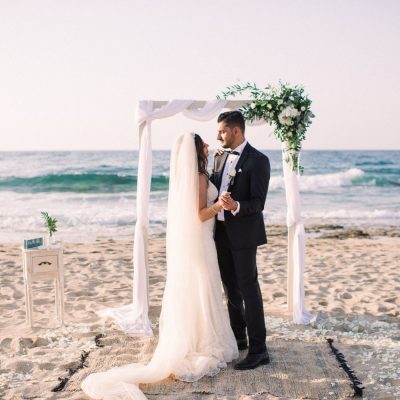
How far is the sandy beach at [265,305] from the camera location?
4324 millimetres

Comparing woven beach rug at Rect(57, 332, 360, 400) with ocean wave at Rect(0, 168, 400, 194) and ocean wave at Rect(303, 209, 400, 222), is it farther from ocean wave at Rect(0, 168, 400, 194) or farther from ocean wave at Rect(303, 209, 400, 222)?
ocean wave at Rect(0, 168, 400, 194)

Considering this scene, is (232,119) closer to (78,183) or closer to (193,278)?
(193,278)

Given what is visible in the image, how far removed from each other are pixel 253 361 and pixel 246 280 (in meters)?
0.64

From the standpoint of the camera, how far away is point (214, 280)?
4.36 meters

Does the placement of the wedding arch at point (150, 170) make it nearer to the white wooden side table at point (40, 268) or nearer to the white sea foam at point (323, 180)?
the white wooden side table at point (40, 268)

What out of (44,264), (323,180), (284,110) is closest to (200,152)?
(284,110)

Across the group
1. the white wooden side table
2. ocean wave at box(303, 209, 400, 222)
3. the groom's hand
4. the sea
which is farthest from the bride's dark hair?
ocean wave at box(303, 209, 400, 222)

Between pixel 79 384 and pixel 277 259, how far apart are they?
551 centimetres

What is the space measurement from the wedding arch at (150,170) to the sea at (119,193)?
6.54 meters

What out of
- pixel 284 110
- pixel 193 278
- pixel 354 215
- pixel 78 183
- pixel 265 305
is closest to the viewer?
pixel 193 278

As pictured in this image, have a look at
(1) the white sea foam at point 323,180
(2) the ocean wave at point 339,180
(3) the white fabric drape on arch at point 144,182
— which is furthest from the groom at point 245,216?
(2) the ocean wave at point 339,180

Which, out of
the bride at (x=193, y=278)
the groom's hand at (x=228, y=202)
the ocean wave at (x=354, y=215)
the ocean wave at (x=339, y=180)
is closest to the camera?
the groom's hand at (x=228, y=202)

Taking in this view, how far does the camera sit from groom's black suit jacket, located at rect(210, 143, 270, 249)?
418cm

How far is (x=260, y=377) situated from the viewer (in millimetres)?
4105
